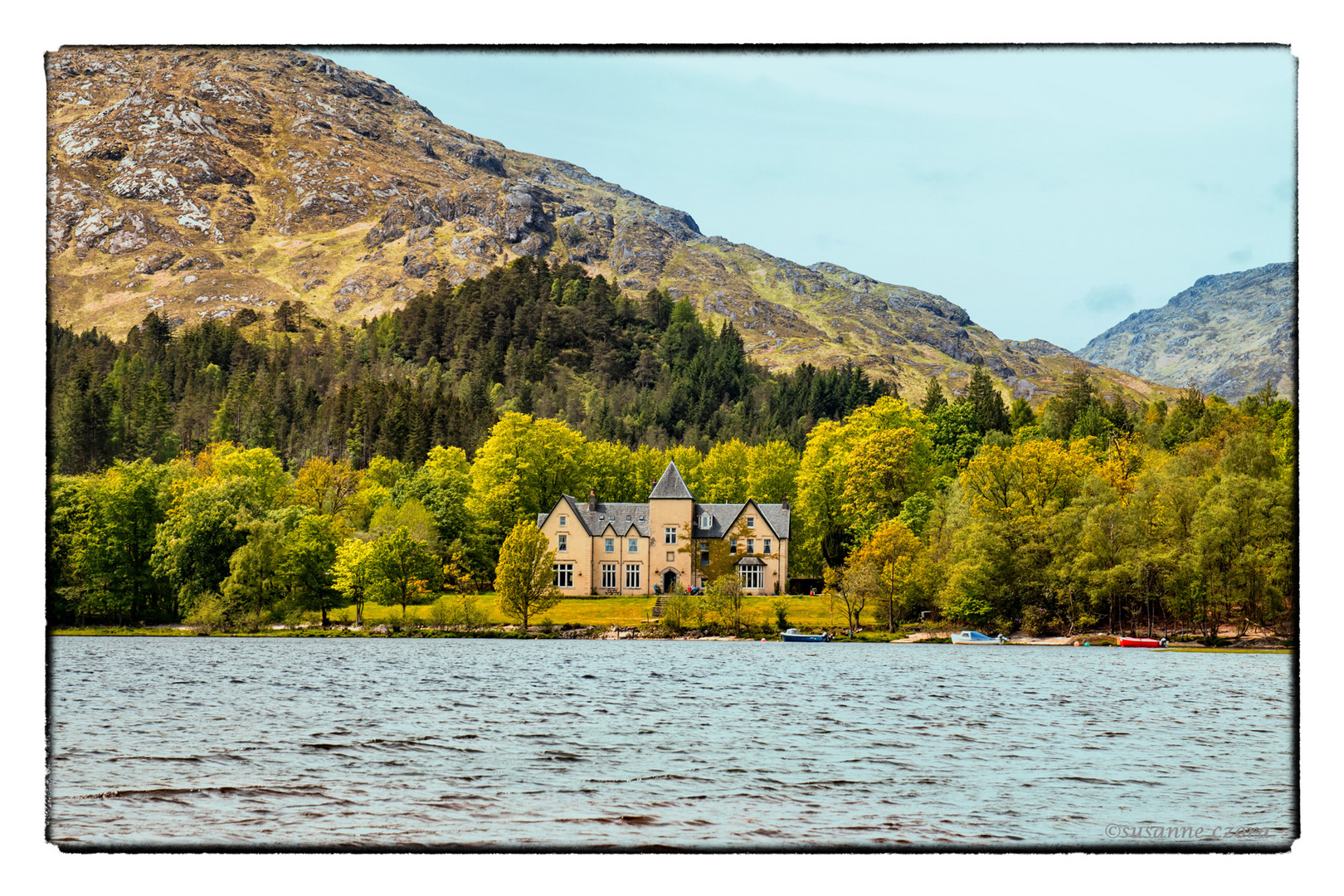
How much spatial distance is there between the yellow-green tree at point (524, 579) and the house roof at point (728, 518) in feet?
55.6

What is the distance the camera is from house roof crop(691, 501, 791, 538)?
237ft

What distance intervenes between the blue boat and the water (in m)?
15.9

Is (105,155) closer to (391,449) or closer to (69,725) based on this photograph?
(391,449)

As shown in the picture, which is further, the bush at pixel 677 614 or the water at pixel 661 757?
the bush at pixel 677 614

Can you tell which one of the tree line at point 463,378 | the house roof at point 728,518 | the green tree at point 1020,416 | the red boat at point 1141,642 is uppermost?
the tree line at point 463,378

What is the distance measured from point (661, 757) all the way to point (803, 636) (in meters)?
34.5

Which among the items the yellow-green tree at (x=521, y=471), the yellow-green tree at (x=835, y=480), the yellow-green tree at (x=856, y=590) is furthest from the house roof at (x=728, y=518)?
the yellow-green tree at (x=856, y=590)

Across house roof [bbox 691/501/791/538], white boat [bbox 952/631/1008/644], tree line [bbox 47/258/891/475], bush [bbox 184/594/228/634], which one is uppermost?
tree line [bbox 47/258/891/475]

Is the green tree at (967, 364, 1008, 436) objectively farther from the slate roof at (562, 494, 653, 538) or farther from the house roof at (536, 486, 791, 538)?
the slate roof at (562, 494, 653, 538)

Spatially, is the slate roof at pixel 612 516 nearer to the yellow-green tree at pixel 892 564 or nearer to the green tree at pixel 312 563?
the green tree at pixel 312 563

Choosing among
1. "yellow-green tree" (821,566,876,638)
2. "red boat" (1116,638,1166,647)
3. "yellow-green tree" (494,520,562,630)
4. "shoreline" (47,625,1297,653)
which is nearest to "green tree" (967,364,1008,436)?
"yellow-green tree" (821,566,876,638)

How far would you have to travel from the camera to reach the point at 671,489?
7494cm

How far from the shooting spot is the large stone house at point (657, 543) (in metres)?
70.8

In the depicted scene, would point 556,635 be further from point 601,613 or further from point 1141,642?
point 1141,642
